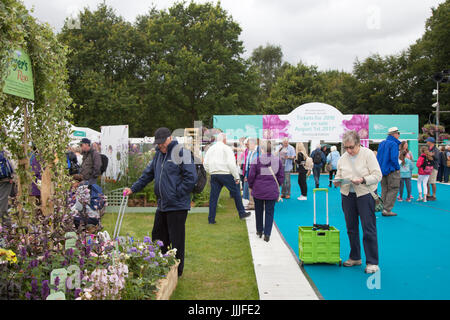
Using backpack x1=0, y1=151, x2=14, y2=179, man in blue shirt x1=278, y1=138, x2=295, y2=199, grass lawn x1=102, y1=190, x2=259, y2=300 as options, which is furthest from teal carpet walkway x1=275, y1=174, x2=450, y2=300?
backpack x1=0, y1=151, x2=14, y2=179

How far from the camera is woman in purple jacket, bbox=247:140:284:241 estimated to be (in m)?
6.46

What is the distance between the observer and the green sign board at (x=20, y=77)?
3309mm

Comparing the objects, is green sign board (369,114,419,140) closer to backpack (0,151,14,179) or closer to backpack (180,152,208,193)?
backpack (180,152,208,193)

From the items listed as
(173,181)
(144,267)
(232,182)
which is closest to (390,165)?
(232,182)

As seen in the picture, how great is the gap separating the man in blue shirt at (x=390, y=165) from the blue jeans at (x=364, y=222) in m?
4.16

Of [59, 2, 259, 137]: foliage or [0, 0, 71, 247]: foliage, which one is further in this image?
[59, 2, 259, 137]: foliage

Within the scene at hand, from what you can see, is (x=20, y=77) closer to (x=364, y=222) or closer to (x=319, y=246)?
(x=319, y=246)

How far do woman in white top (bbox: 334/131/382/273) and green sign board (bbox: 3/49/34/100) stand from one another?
3.70 m

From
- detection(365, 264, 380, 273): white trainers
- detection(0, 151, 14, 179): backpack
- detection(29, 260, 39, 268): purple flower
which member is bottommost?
detection(365, 264, 380, 273): white trainers

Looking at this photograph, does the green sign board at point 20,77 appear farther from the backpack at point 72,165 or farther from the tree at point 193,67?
the tree at point 193,67

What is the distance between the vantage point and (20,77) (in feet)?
11.5

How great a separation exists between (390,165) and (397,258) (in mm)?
3735

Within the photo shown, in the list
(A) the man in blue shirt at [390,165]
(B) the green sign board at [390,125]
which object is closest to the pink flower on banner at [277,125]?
(B) the green sign board at [390,125]

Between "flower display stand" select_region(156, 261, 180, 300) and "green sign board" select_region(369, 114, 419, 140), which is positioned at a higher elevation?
"green sign board" select_region(369, 114, 419, 140)
